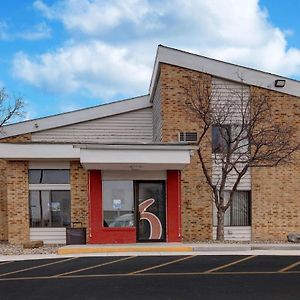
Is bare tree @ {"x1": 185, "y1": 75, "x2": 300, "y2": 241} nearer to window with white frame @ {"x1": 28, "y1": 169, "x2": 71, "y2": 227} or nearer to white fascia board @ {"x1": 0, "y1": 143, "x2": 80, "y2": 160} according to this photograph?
white fascia board @ {"x1": 0, "y1": 143, "x2": 80, "y2": 160}

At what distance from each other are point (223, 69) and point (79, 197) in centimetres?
793

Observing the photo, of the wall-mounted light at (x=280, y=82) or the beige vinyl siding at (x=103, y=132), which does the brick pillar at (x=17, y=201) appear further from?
the wall-mounted light at (x=280, y=82)

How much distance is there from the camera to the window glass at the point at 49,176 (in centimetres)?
1984

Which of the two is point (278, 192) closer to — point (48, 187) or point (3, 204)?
point (48, 187)

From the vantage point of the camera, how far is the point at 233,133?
65.4 feet

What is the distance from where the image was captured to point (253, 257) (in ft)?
47.2

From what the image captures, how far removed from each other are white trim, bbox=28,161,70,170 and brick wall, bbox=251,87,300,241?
25.6 ft

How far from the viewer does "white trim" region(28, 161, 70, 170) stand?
19766mm

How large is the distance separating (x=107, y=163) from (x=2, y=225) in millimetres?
7185

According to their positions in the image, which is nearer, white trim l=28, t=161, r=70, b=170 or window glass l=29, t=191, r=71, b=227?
white trim l=28, t=161, r=70, b=170

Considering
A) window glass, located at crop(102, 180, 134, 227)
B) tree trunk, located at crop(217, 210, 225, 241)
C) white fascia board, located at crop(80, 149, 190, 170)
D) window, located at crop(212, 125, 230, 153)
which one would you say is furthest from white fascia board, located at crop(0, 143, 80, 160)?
tree trunk, located at crop(217, 210, 225, 241)

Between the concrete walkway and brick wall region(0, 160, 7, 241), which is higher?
brick wall region(0, 160, 7, 241)

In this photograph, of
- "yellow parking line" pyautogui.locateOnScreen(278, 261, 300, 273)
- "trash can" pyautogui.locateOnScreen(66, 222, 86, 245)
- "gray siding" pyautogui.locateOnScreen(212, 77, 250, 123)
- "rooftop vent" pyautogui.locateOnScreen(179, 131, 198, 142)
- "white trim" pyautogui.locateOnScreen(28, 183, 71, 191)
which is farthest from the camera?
"rooftop vent" pyautogui.locateOnScreen(179, 131, 198, 142)

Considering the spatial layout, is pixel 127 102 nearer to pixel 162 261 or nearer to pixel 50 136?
pixel 50 136
